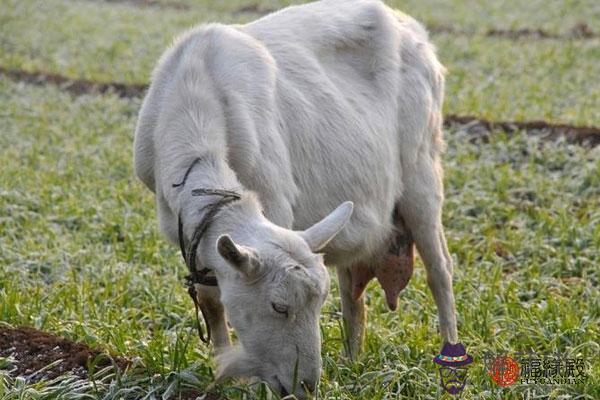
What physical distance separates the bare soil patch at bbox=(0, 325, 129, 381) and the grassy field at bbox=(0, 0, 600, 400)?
10cm

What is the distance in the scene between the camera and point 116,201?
8.20 m

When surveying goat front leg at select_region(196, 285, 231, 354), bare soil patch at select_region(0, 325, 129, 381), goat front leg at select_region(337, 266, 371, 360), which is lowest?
goat front leg at select_region(337, 266, 371, 360)

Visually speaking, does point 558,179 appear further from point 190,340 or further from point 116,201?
point 190,340

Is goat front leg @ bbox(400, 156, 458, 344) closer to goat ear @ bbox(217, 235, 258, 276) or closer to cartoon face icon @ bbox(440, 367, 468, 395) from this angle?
cartoon face icon @ bbox(440, 367, 468, 395)

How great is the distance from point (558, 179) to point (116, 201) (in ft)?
12.6

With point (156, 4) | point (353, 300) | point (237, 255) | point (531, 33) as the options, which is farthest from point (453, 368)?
point (156, 4)

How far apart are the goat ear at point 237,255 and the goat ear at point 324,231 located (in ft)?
0.92

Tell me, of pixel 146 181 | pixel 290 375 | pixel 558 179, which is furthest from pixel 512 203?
pixel 290 375

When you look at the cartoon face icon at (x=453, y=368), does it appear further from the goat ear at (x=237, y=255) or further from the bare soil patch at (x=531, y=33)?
the bare soil patch at (x=531, y=33)

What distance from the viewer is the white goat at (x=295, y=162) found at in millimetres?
3836

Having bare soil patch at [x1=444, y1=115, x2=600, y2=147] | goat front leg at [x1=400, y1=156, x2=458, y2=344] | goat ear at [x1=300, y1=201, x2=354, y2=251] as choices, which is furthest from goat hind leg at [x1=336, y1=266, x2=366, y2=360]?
bare soil patch at [x1=444, y1=115, x2=600, y2=147]

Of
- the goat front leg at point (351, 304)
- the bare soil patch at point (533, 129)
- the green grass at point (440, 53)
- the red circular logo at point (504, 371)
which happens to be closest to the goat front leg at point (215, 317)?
the goat front leg at point (351, 304)

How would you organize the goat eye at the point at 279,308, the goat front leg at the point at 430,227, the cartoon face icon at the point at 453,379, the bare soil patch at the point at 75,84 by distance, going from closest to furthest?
the goat eye at the point at 279,308 → the cartoon face icon at the point at 453,379 → the goat front leg at the point at 430,227 → the bare soil patch at the point at 75,84

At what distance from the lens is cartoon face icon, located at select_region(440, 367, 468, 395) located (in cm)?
457
